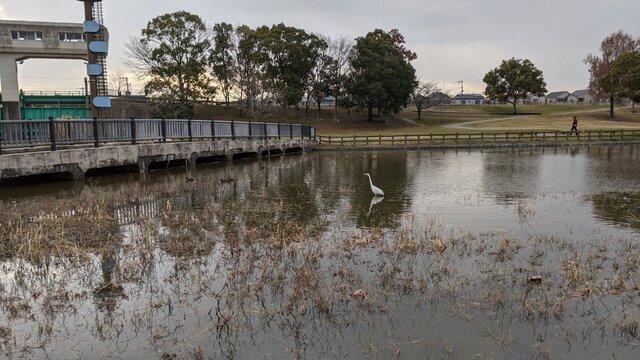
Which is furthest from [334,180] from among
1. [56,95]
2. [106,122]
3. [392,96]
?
[56,95]

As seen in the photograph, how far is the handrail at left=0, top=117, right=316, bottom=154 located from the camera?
14.6m

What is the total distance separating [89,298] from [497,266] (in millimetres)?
5625

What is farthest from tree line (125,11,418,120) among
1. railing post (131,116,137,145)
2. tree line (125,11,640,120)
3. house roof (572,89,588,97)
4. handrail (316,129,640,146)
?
house roof (572,89,588,97)

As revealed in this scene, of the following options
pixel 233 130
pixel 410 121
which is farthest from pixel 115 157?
pixel 410 121

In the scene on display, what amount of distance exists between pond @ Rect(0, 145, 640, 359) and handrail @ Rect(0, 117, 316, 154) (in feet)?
7.32

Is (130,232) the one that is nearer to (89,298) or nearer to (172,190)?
(89,298)

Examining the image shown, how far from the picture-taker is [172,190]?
14836 millimetres

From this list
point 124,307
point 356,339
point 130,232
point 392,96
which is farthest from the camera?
point 392,96

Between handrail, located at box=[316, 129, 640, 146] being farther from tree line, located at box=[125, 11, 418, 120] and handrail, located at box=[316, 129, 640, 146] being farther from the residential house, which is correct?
the residential house

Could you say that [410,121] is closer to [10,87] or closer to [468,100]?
[10,87]

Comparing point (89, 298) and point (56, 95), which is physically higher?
point (56, 95)

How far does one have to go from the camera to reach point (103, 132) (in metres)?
17.7

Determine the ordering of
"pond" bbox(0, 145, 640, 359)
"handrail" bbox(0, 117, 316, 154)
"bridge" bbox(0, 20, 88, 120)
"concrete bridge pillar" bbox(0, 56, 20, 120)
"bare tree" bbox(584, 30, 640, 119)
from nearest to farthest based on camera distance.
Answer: "pond" bbox(0, 145, 640, 359) → "handrail" bbox(0, 117, 316, 154) → "concrete bridge pillar" bbox(0, 56, 20, 120) → "bridge" bbox(0, 20, 88, 120) → "bare tree" bbox(584, 30, 640, 119)

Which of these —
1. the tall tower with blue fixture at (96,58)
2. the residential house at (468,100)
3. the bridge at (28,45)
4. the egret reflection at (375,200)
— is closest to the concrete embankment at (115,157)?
the egret reflection at (375,200)
